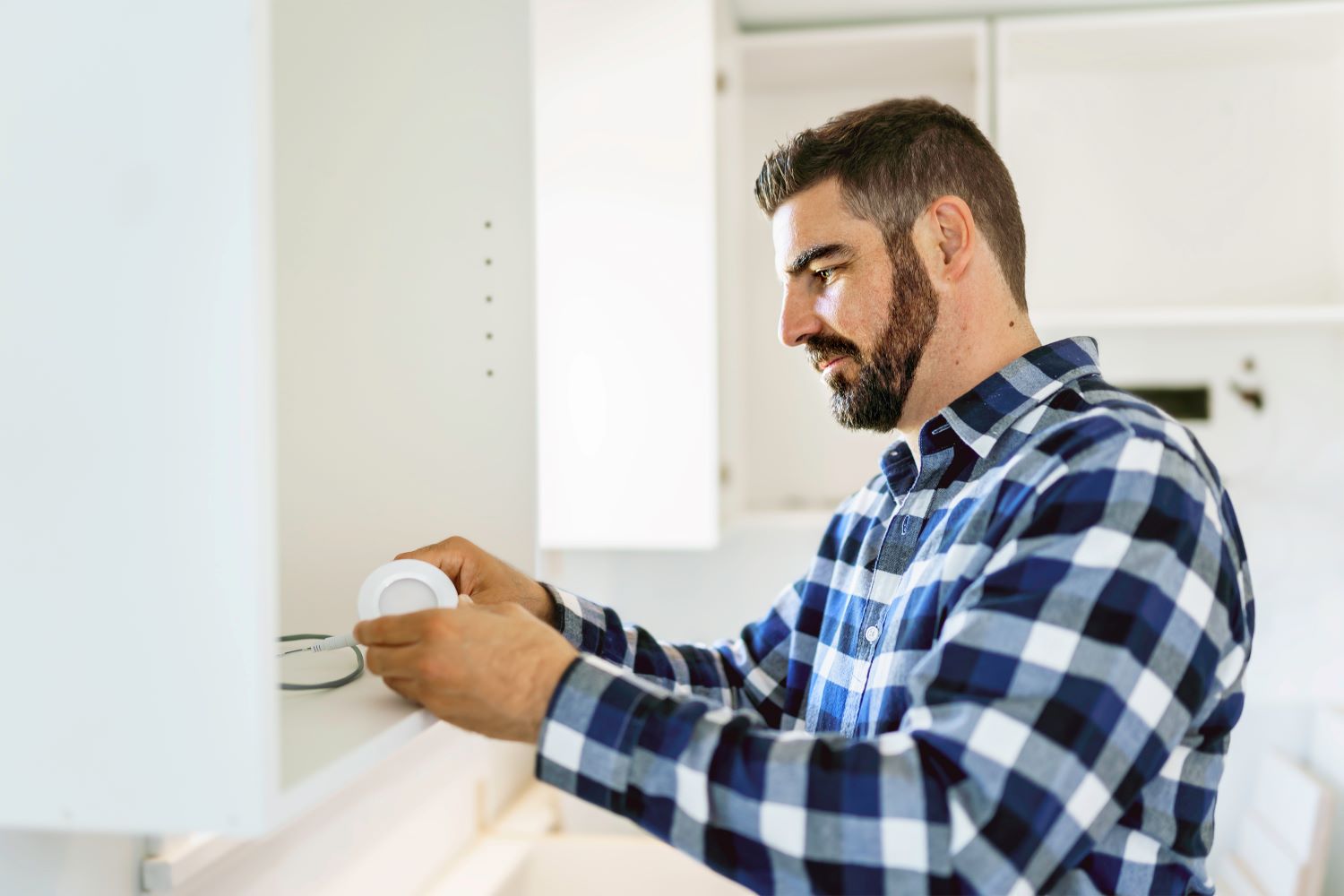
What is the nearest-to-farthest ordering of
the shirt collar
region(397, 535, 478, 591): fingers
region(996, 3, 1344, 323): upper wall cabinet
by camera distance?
1. region(397, 535, 478, 591): fingers
2. the shirt collar
3. region(996, 3, 1344, 323): upper wall cabinet

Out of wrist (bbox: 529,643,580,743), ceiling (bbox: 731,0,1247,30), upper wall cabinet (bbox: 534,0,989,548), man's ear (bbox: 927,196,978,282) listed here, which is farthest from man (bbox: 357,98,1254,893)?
ceiling (bbox: 731,0,1247,30)

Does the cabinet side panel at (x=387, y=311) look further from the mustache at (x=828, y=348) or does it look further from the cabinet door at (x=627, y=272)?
the cabinet door at (x=627, y=272)

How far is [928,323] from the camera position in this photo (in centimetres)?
98

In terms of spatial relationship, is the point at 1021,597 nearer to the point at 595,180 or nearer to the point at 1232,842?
the point at 595,180

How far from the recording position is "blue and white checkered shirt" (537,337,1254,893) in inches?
24.1

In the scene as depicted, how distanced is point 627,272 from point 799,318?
2.17 feet

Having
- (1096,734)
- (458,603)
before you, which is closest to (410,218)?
(458,603)

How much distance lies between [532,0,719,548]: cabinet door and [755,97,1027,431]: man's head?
1.93 feet

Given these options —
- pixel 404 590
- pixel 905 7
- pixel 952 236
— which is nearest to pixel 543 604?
pixel 404 590

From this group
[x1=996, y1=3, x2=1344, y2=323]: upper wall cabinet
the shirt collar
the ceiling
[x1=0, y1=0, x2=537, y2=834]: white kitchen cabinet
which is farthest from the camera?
[x1=996, y1=3, x2=1344, y2=323]: upper wall cabinet

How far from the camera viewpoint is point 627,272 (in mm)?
1655

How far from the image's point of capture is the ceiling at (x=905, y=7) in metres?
1.87

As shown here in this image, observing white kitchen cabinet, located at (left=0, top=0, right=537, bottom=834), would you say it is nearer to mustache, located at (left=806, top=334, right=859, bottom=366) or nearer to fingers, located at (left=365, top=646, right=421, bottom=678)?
fingers, located at (left=365, top=646, right=421, bottom=678)

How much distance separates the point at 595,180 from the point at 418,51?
0.86 m
